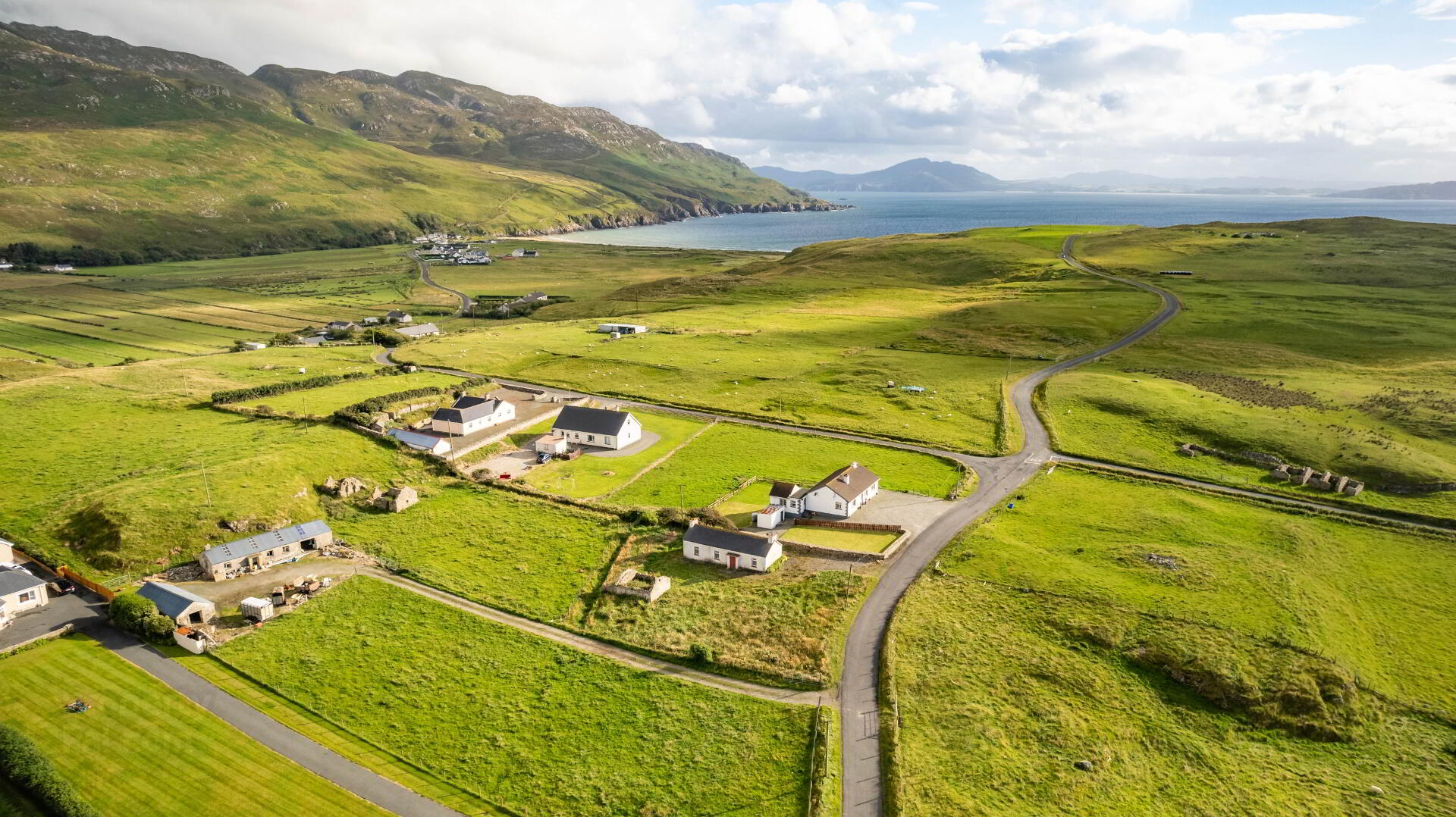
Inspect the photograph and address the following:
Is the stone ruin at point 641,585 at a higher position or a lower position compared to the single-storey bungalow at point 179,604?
lower

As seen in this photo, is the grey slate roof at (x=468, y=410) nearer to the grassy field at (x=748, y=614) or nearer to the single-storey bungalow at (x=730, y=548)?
the grassy field at (x=748, y=614)

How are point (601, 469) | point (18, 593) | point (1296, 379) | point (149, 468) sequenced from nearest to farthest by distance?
point (18, 593) → point (149, 468) → point (601, 469) → point (1296, 379)

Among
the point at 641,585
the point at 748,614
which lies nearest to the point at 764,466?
the point at 641,585

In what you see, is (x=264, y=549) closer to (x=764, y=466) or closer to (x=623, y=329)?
(x=764, y=466)

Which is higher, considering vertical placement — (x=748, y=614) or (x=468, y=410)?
(x=468, y=410)

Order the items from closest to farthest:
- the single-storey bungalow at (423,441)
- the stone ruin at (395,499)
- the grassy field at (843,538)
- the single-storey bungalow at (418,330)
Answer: the grassy field at (843,538), the stone ruin at (395,499), the single-storey bungalow at (423,441), the single-storey bungalow at (418,330)

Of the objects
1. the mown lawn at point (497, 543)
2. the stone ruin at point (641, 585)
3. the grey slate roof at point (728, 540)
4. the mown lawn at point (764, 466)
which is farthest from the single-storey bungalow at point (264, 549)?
the grey slate roof at point (728, 540)

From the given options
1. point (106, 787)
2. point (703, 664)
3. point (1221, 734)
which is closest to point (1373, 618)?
point (1221, 734)
